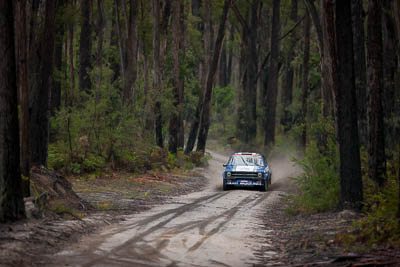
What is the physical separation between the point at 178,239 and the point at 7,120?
384cm

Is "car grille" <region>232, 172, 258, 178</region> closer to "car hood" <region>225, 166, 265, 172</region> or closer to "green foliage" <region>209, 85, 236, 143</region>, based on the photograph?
"car hood" <region>225, 166, 265, 172</region>

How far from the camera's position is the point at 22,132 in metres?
11.8

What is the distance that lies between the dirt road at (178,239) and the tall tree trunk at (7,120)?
1.52 m

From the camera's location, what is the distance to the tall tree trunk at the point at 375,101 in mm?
15102

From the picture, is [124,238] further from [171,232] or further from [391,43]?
[391,43]

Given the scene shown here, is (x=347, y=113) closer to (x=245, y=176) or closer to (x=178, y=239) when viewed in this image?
(x=178, y=239)

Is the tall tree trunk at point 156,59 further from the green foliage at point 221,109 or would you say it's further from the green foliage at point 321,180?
the green foliage at point 221,109

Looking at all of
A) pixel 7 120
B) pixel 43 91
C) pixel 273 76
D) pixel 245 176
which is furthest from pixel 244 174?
pixel 273 76

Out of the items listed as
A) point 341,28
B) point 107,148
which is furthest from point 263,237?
point 107,148

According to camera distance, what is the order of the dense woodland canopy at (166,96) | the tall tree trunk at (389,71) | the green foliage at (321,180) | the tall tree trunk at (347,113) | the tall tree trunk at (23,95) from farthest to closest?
the tall tree trunk at (389,71)
the green foliage at (321,180)
the tall tree trunk at (347,113)
the dense woodland canopy at (166,96)
the tall tree trunk at (23,95)

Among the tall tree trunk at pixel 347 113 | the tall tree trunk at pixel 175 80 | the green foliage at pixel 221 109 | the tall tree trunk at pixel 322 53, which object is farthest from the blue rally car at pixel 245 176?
the green foliage at pixel 221 109

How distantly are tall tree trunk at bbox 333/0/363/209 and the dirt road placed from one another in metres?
2.45

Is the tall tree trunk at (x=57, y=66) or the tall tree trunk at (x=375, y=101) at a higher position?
the tall tree trunk at (x=57, y=66)

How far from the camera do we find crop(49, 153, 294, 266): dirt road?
880 cm
